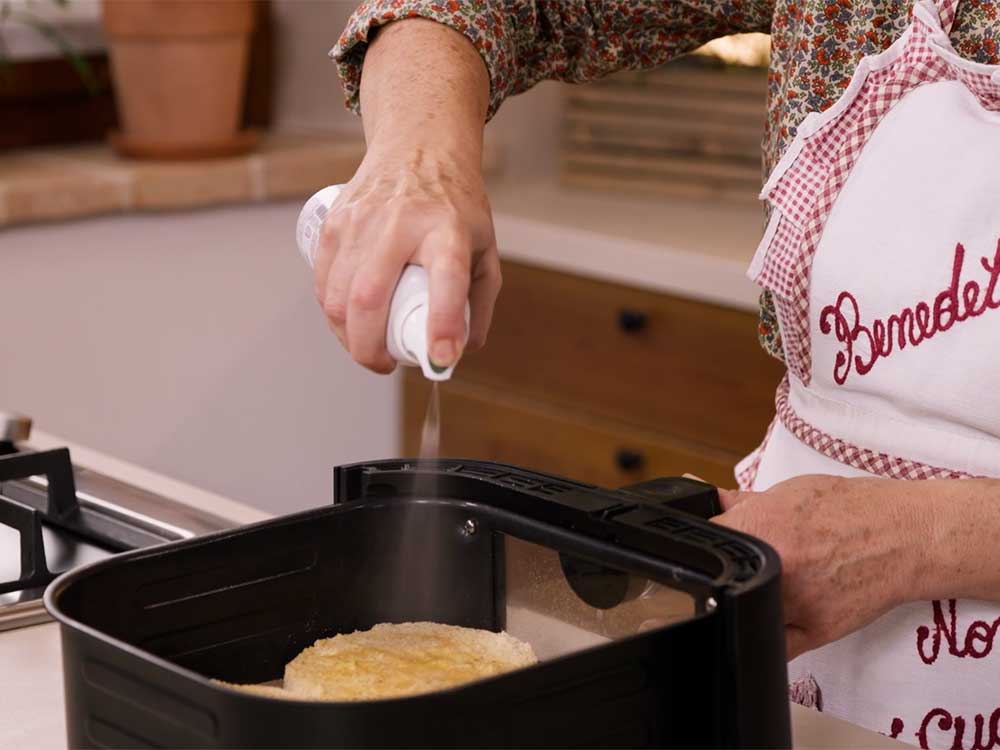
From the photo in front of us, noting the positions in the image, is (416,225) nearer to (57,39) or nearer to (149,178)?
(149,178)

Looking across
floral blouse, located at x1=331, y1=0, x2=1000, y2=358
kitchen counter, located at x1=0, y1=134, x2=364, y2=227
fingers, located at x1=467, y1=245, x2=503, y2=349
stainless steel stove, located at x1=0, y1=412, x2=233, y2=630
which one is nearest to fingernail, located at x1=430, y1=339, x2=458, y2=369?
fingers, located at x1=467, y1=245, x2=503, y2=349

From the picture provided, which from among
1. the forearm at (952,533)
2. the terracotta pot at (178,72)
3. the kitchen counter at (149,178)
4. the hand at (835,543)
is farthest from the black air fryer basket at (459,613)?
the terracotta pot at (178,72)

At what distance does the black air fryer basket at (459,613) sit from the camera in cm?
60

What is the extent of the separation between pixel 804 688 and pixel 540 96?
192 cm

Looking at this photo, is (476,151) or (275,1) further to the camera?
(275,1)

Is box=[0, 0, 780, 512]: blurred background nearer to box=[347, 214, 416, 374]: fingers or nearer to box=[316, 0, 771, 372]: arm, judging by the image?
box=[316, 0, 771, 372]: arm

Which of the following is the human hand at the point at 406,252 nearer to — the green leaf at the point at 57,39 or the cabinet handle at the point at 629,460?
the cabinet handle at the point at 629,460

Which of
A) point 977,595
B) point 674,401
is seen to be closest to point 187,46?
point 674,401

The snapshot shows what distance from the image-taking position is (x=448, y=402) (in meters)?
2.63

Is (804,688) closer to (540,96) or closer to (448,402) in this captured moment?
(448,402)

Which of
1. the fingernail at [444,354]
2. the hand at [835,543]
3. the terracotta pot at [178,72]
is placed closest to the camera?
the fingernail at [444,354]

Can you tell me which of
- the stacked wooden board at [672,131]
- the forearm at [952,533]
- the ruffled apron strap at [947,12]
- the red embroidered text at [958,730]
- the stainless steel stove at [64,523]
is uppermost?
the ruffled apron strap at [947,12]

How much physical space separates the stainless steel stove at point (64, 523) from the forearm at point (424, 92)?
29 centimetres

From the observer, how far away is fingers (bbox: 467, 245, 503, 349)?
84 centimetres
